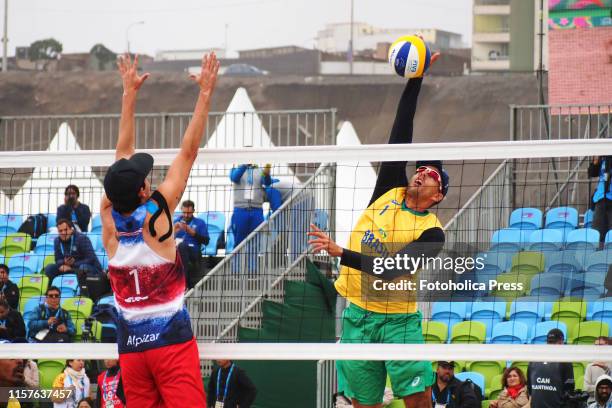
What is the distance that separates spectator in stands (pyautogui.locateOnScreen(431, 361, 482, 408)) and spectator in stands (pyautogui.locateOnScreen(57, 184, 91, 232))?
5.52 metres

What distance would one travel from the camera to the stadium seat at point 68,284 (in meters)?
12.8

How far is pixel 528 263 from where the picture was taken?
6934 millimetres

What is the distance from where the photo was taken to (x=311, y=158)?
7059 mm

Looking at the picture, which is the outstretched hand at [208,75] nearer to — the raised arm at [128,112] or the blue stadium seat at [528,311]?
the raised arm at [128,112]

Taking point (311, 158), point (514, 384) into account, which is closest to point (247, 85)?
point (514, 384)

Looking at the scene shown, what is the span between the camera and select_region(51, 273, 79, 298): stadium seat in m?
12.8

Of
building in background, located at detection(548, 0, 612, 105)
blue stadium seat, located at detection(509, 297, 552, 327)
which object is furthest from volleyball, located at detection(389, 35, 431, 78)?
building in background, located at detection(548, 0, 612, 105)

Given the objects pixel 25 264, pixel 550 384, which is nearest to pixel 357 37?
pixel 25 264

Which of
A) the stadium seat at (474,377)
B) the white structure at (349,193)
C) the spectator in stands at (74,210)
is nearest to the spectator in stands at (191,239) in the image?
the spectator in stands at (74,210)

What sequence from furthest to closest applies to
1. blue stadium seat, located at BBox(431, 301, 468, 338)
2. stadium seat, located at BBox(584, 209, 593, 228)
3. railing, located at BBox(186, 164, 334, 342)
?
stadium seat, located at BBox(584, 209, 593, 228) < railing, located at BBox(186, 164, 334, 342) < blue stadium seat, located at BBox(431, 301, 468, 338)

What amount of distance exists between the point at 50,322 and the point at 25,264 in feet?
10.7

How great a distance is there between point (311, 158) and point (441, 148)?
90 centimetres

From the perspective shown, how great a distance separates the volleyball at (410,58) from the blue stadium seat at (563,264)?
1605 mm

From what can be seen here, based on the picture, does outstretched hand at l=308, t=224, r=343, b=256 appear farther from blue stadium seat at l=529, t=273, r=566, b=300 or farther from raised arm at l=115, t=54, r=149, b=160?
blue stadium seat at l=529, t=273, r=566, b=300
